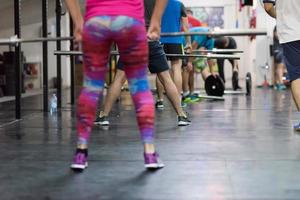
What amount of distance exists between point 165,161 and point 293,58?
159cm

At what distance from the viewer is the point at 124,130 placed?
13.1 feet

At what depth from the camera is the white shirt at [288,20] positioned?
12.5 feet

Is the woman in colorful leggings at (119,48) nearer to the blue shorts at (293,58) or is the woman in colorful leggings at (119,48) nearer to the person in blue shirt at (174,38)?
the blue shorts at (293,58)

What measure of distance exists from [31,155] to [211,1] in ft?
33.3

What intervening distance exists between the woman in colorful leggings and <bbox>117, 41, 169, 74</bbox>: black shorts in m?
1.48

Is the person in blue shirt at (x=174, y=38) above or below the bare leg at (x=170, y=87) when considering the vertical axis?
above

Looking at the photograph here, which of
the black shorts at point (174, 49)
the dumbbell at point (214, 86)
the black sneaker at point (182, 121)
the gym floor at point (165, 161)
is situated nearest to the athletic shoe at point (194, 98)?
the dumbbell at point (214, 86)

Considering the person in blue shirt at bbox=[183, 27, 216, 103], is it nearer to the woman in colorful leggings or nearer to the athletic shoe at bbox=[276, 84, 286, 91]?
the athletic shoe at bbox=[276, 84, 286, 91]

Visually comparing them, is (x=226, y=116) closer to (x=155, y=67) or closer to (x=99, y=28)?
(x=155, y=67)

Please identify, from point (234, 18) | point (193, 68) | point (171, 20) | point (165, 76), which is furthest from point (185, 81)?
point (234, 18)

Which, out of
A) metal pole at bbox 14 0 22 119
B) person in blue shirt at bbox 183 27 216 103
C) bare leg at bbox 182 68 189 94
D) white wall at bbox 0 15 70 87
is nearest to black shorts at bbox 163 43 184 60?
metal pole at bbox 14 0 22 119

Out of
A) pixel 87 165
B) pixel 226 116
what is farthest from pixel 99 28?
pixel 226 116

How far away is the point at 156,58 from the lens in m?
4.07

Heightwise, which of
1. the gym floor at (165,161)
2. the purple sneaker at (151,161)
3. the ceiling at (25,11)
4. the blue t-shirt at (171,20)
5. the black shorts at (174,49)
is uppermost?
the ceiling at (25,11)
